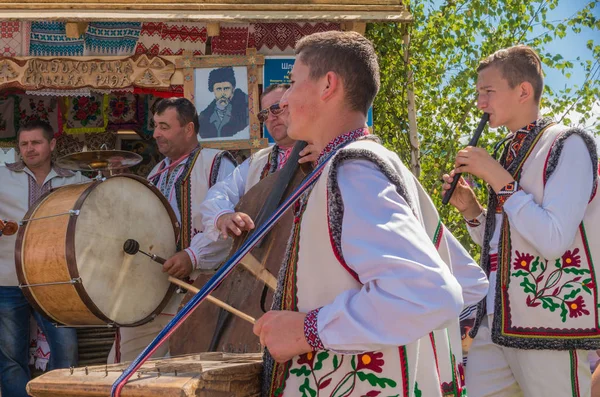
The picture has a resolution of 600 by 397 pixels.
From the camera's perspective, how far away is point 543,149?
3.22 metres

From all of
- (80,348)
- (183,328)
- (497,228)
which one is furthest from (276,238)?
(80,348)

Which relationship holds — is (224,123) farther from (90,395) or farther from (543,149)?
(90,395)

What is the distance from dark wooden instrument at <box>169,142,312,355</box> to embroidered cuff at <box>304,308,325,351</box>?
1403 millimetres

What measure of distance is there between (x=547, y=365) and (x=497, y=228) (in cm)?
64

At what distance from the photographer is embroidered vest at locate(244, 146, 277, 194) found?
4.31 meters

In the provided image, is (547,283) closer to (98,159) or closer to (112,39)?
(98,159)

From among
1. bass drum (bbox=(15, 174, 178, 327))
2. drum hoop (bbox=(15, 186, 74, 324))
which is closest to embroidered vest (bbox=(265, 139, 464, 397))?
bass drum (bbox=(15, 174, 178, 327))

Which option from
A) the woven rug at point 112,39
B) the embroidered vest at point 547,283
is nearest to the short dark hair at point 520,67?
the embroidered vest at point 547,283

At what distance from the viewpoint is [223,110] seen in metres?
6.18

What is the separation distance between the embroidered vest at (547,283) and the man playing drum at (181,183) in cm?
177

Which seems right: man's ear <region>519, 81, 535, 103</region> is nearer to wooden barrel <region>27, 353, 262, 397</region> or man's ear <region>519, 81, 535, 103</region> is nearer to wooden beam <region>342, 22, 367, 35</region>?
wooden barrel <region>27, 353, 262, 397</region>

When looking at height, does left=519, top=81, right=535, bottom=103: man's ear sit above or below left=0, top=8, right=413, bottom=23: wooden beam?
below

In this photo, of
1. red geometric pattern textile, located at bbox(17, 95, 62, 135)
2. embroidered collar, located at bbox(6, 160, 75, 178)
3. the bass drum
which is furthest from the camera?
red geometric pattern textile, located at bbox(17, 95, 62, 135)

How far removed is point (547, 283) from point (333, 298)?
5.39 ft
